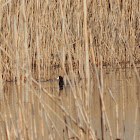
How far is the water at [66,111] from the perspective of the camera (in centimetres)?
195

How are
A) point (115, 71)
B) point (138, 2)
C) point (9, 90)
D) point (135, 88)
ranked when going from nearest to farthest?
point (135, 88), point (9, 90), point (115, 71), point (138, 2)

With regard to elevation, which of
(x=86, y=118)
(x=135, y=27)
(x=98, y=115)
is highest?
(x=135, y=27)

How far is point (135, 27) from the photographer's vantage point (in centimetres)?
538

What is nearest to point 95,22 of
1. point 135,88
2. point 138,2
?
point 138,2

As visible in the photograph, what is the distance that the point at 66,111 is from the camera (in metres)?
1.79

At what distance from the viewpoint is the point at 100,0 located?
184 inches

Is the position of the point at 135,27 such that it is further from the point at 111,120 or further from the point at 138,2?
the point at 111,120

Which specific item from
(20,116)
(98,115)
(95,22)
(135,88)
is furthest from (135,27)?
(20,116)

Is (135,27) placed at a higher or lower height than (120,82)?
higher

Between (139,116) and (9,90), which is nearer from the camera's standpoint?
(139,116)

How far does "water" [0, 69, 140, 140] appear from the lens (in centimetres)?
195

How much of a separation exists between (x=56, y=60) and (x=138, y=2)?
3.74 feet

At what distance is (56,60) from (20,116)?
3320 millimetres

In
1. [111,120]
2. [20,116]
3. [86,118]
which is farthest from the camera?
[111,120]
